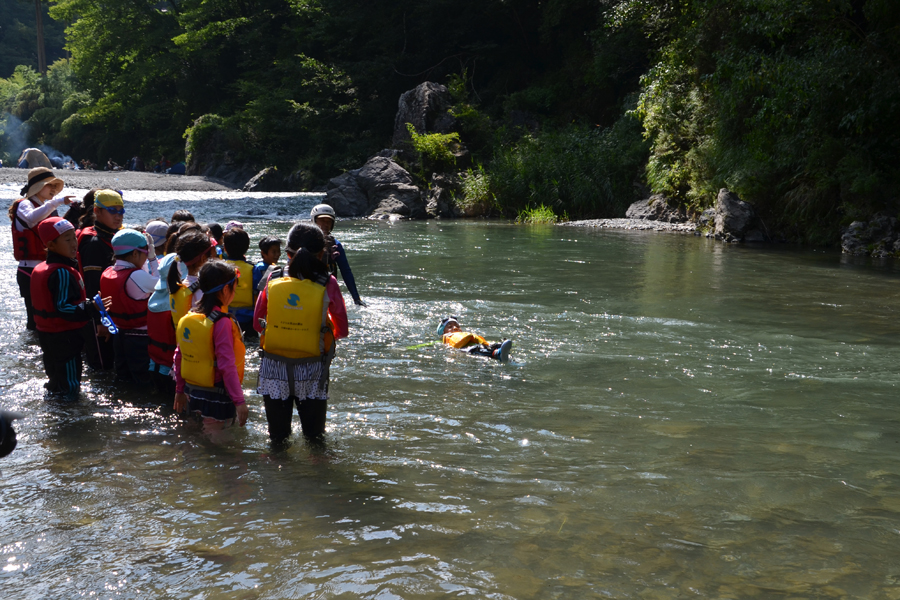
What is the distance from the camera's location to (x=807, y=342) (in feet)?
25.7

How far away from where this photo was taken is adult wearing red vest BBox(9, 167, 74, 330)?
21.0ft

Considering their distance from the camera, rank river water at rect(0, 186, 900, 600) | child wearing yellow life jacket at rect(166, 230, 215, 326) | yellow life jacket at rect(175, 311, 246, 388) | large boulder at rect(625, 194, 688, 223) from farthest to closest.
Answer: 1. large boulder at rect(625, 194, 688, 223)
2. child wearing yellow life jacket at rect(166, 230, 215, 326)
3. yellow life jacket at rect(175, 311, 246, 388)
4. river water at rect(0, 186, 900, 600)

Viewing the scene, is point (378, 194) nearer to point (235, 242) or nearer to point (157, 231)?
point (235, 242)

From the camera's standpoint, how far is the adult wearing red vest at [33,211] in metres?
6.40

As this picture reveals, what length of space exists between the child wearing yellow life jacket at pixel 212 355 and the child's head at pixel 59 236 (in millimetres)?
1448

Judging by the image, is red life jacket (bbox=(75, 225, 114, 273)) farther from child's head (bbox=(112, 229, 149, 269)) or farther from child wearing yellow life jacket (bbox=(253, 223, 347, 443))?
child wearing yellow life jacket (bbox=(253, 223, 347, 443))

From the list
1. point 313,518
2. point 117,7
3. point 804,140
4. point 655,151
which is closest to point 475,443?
point 313,518

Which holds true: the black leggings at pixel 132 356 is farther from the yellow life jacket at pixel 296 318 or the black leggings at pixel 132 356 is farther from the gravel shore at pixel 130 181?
the gravel shore at pixel 130 181

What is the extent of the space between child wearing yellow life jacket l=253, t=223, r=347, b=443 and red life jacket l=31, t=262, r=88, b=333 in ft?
5.98

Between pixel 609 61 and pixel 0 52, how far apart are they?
69354 mm

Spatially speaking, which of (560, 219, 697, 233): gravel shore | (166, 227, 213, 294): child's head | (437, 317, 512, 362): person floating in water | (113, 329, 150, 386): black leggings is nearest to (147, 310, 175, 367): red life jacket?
(113, 329, 150, 386): black leggings

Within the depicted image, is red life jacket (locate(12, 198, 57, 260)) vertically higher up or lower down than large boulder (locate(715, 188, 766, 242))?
lower down

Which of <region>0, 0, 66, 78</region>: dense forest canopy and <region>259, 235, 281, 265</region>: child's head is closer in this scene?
<region>259, 235, 281, 265</region>: child's head

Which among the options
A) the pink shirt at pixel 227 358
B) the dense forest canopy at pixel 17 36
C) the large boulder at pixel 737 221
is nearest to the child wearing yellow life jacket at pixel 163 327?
the pink shirt at pixel 227 358
